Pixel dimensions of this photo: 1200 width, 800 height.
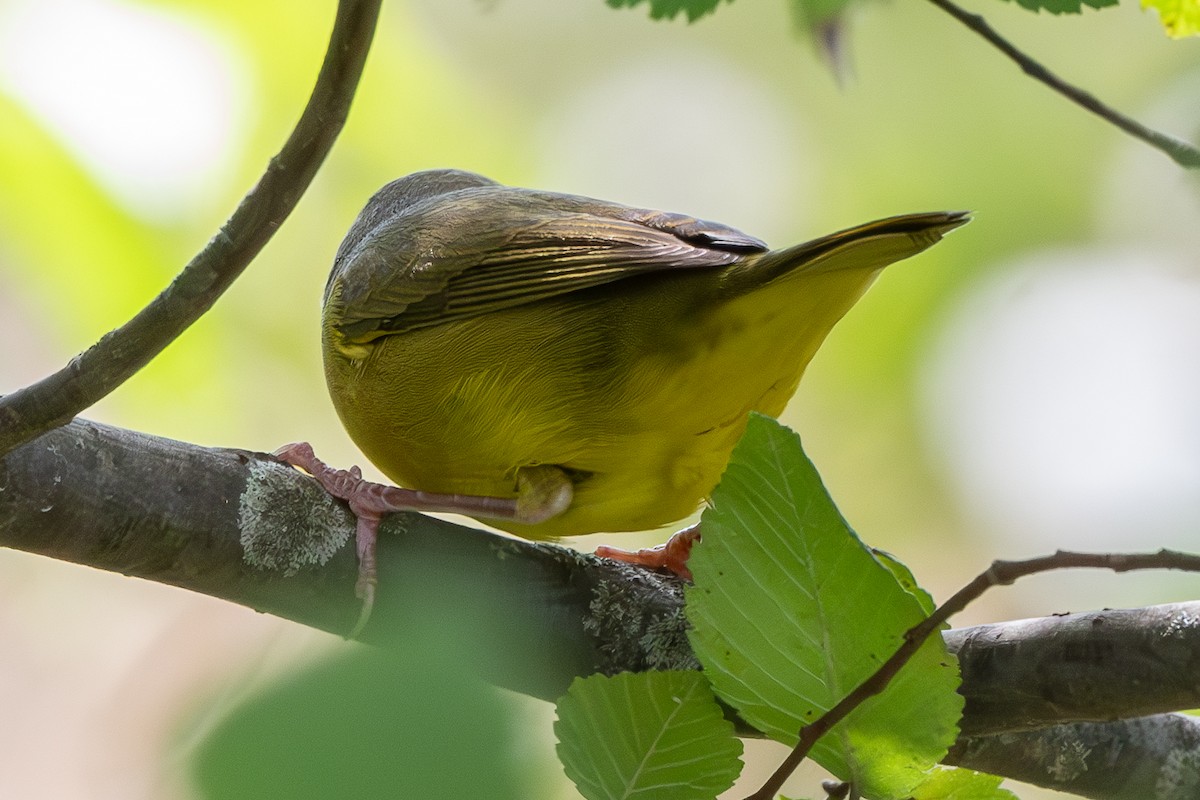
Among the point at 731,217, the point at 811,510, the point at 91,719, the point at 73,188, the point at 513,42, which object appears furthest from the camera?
the point at 513,42

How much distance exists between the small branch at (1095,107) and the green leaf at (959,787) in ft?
2.67

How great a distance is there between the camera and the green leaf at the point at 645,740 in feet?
4.22

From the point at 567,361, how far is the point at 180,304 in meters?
1.24

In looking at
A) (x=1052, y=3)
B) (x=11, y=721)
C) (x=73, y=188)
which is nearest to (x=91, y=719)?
(x=11, y=721)

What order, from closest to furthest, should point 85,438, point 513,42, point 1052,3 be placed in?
1. point 1052,3
2. point 85,438
3. point 513,42

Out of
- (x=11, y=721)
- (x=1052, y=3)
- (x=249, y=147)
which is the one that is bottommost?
(x=11, y=721)

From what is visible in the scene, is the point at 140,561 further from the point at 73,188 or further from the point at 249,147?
the point at 249,147

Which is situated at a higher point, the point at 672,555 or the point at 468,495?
the point at 468,495

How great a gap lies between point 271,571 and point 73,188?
2.38 metres

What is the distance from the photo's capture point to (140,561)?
2027mm

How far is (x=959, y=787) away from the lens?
142 centimetres

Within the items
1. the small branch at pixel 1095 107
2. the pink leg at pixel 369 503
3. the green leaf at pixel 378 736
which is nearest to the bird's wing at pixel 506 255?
the pink leg at pixel 369 503

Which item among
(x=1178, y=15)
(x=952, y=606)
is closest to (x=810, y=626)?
(x=952, y=606)

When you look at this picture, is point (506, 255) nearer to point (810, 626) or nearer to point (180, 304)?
point (180, 304)
